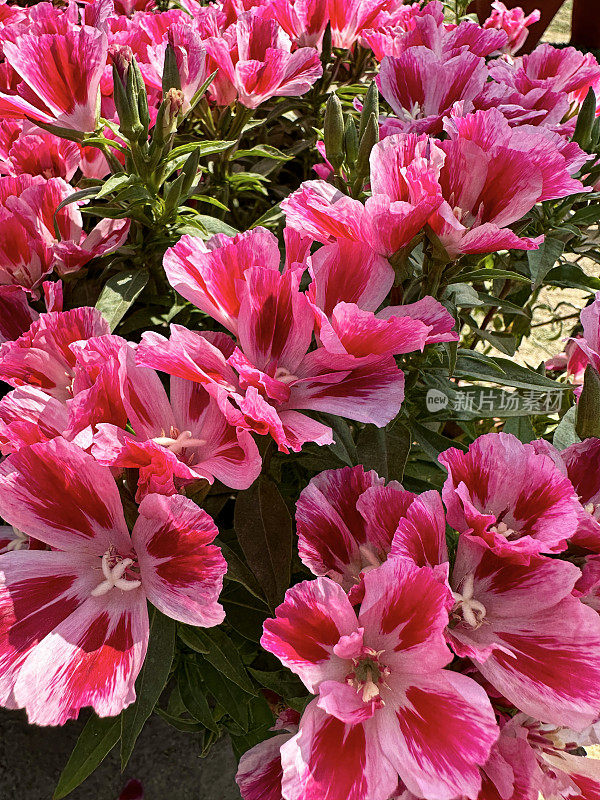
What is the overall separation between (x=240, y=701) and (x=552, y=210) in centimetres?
69

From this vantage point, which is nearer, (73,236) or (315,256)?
(315,256)

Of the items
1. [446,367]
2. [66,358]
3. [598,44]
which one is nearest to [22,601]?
[66,358]

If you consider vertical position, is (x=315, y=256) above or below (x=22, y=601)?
above

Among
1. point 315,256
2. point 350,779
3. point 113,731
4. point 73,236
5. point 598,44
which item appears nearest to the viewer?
point 350,779

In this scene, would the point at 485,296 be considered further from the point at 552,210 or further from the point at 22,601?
the point at 22,601

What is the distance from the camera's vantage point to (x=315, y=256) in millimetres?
554

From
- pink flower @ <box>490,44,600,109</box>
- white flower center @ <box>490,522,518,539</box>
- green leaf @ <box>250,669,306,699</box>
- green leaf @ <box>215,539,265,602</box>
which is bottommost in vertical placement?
green leaf @ <box>250,669,306,699</box>

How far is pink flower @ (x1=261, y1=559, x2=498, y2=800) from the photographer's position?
0.44 meters

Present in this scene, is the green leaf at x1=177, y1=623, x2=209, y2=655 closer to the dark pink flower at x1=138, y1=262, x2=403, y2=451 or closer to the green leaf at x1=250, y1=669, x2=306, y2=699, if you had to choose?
the green leaf at x1=250, y1=669, x2=306, y2=699

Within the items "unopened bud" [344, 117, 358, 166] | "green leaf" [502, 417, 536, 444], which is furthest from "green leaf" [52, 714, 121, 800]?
"unopened bud" [344, 117, 358, 166]

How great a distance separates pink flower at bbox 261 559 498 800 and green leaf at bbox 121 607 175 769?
18 cm

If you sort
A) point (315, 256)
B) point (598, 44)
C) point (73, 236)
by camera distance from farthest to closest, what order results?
point (598, 44)
point (73, 236)
point (315, 256)

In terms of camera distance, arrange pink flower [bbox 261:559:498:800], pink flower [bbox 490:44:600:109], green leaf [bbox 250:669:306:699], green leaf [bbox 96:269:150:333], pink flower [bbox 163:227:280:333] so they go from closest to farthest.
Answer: pink flower [bbox 261:559:498:800]
pink flower [bbox 163:227:280:333]
green leaf [bbox 250:669:306:699]
green leaf [bbox 96:269:150:333]
pink flower [bbox 490:44:600:109]

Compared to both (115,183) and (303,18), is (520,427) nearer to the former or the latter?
(115,183)
